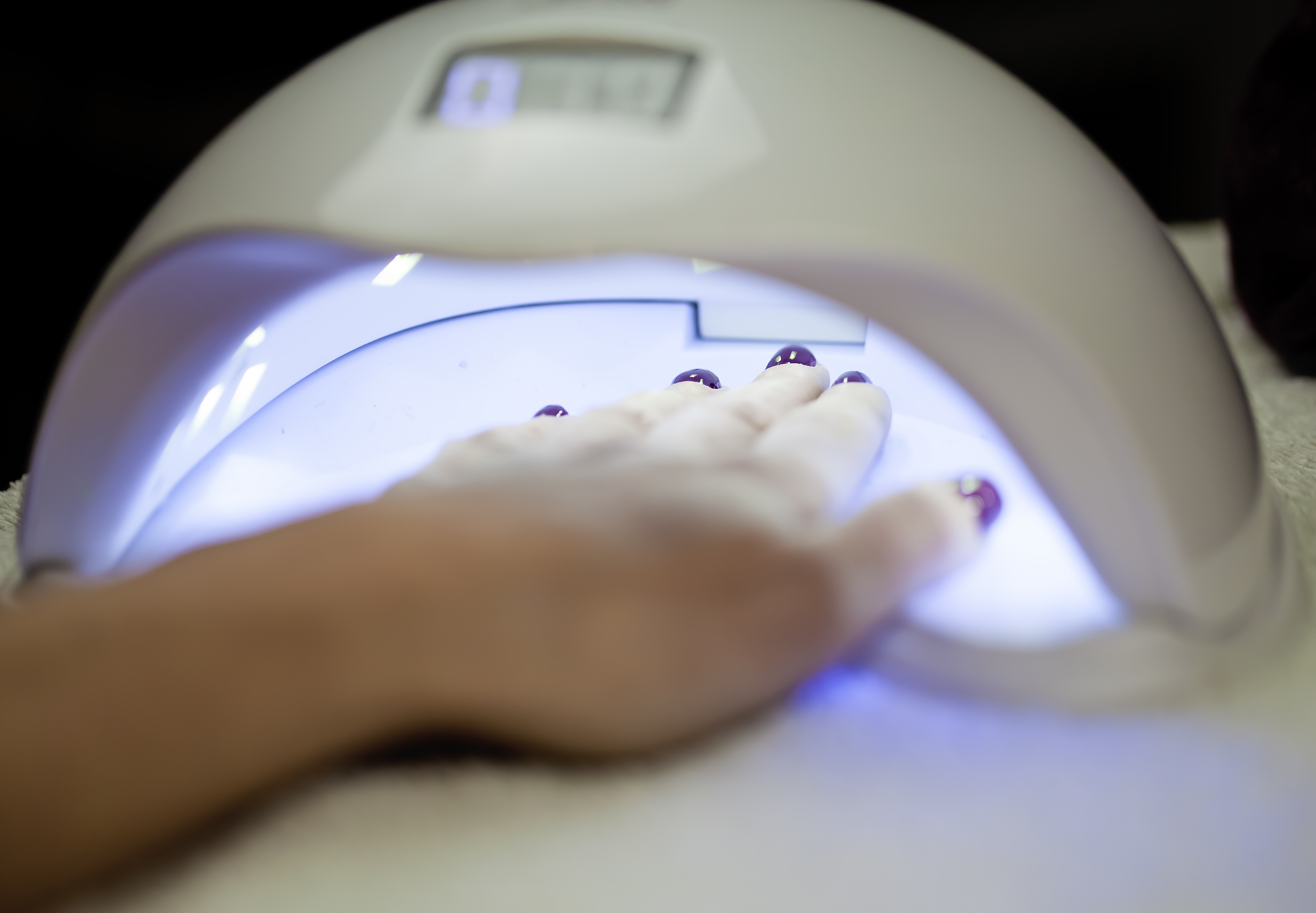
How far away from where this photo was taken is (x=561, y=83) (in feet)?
1.08

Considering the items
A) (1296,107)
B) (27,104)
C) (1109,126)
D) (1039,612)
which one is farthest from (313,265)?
(1109,126)

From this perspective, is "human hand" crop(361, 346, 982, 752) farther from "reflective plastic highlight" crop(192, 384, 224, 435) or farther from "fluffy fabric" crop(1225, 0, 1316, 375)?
"fluffy fabric" crop(1225, 0, 1316, 375)

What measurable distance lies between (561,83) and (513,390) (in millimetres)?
213

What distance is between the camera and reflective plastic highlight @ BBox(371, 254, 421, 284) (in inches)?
18.4

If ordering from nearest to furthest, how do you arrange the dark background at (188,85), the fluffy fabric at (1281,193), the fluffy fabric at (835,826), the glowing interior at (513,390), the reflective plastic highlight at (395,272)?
the fluffy fabric at (835,826), the glowing interior at (513,390), the reflective plastic highlight at (395,272), the fluffy fabric at (1281,193), the dark background at (188,85)

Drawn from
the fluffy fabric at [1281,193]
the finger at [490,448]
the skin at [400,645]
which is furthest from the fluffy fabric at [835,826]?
the fluffy fabric at [1281,193]

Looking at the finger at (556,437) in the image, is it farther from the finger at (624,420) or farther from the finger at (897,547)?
the finger at (897,547)

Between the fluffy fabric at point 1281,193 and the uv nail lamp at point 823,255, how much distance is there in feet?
1.28

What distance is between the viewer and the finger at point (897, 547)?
0.33 metres

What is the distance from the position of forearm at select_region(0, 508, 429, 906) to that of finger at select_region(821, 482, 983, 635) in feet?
0.48

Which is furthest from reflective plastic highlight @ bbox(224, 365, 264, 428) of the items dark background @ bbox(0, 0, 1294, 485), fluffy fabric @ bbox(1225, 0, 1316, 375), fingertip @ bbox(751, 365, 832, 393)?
fluffy fabric @ bbox(1225, 0, 1316, 375)

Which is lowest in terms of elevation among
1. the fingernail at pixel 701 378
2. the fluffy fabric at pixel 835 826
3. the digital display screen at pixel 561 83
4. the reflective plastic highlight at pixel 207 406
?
the fluffy fabric at pixel 835 826

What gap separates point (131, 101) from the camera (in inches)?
39.6

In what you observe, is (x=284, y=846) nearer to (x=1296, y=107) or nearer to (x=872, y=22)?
(x=872, y=22)
